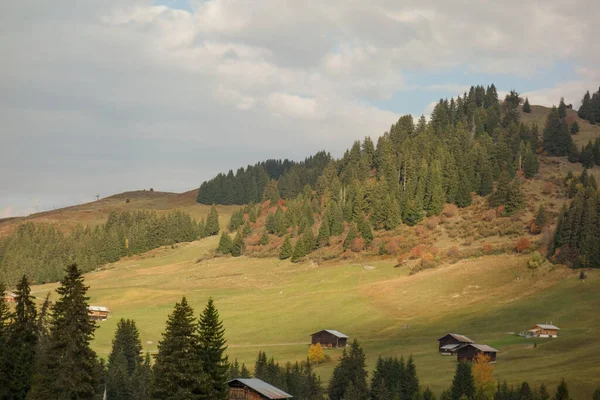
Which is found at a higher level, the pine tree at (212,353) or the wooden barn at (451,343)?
the pine tree at (212,353)

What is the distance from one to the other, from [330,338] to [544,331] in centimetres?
3452

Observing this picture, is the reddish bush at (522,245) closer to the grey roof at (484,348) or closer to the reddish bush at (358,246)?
the reddish bush at (358,246)

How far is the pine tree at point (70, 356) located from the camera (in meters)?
48.9

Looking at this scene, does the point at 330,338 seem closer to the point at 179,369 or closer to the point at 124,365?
the point at 124,365

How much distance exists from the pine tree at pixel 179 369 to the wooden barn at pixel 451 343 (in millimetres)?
72291

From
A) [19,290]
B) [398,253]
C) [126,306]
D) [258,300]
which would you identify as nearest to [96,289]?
[126,306]

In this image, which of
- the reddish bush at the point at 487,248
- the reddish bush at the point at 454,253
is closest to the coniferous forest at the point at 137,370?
the reddish bush at the point at 487,248

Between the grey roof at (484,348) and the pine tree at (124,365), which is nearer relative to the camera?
the pine tree at (124,365)

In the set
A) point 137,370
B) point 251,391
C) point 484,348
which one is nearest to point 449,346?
point 484,348

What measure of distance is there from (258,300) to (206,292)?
20.0 metres

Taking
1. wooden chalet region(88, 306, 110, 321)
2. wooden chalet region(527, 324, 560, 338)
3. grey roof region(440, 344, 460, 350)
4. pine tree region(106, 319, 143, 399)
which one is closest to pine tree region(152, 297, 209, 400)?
pine tree region(106, 319, 143, 399)

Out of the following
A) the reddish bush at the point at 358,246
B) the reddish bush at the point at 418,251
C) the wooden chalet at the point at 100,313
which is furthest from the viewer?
the reddish bush at the point at 358,246

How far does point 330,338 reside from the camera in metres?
126

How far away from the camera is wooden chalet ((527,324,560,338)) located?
11781cm
